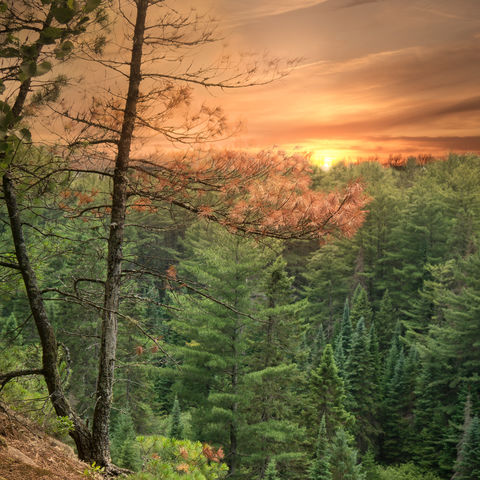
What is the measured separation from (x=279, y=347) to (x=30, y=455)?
13009mm

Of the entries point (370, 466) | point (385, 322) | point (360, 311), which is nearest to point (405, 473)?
point (370, 466)

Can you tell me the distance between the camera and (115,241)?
16.8 ft

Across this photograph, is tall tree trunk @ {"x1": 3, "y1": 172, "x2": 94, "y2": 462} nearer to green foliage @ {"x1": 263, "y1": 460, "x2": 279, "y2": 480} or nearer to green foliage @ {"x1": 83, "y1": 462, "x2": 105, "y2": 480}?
green foliage @ {"x1": 83, "y1": 462, "x2": 105, "y2": 480}

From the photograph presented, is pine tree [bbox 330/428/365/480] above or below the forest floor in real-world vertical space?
below

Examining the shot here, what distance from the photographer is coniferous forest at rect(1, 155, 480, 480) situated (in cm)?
664

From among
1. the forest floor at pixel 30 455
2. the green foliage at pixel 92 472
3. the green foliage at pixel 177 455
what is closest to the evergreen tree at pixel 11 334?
the forest floor at pixel 30 455

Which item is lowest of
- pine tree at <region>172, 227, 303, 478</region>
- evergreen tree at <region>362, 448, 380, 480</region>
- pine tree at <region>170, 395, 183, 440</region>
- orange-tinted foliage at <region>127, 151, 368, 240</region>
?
evergreen tree at <region>362, 448, 380, 480</region>

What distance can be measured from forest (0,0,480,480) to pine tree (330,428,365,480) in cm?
8

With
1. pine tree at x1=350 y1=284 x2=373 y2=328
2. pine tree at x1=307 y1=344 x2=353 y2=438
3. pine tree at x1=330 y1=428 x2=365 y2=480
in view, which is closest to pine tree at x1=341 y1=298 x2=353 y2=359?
pine tree at x1=350 y1=284 x2=373 y2=328

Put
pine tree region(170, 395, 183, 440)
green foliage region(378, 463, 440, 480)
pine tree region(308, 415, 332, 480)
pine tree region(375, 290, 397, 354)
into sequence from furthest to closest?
pine tree region(375, 290, 397, 354) < green foliage region(378, 463, 440, 480) < pine tree region(170, 395, 183, 440) < pine tree region(308, 415, 332, 480)

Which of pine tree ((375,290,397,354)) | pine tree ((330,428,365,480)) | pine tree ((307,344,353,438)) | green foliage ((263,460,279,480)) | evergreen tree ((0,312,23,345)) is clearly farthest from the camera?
pine tree ((375,290,397,354))

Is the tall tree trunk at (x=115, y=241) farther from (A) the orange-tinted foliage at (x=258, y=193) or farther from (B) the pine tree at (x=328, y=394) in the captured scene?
(B) the pine tree at (x=328, y=394)

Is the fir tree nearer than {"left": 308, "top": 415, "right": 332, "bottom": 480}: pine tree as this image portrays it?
No

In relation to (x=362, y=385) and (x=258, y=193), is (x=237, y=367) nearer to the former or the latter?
(x=258, y=193)
